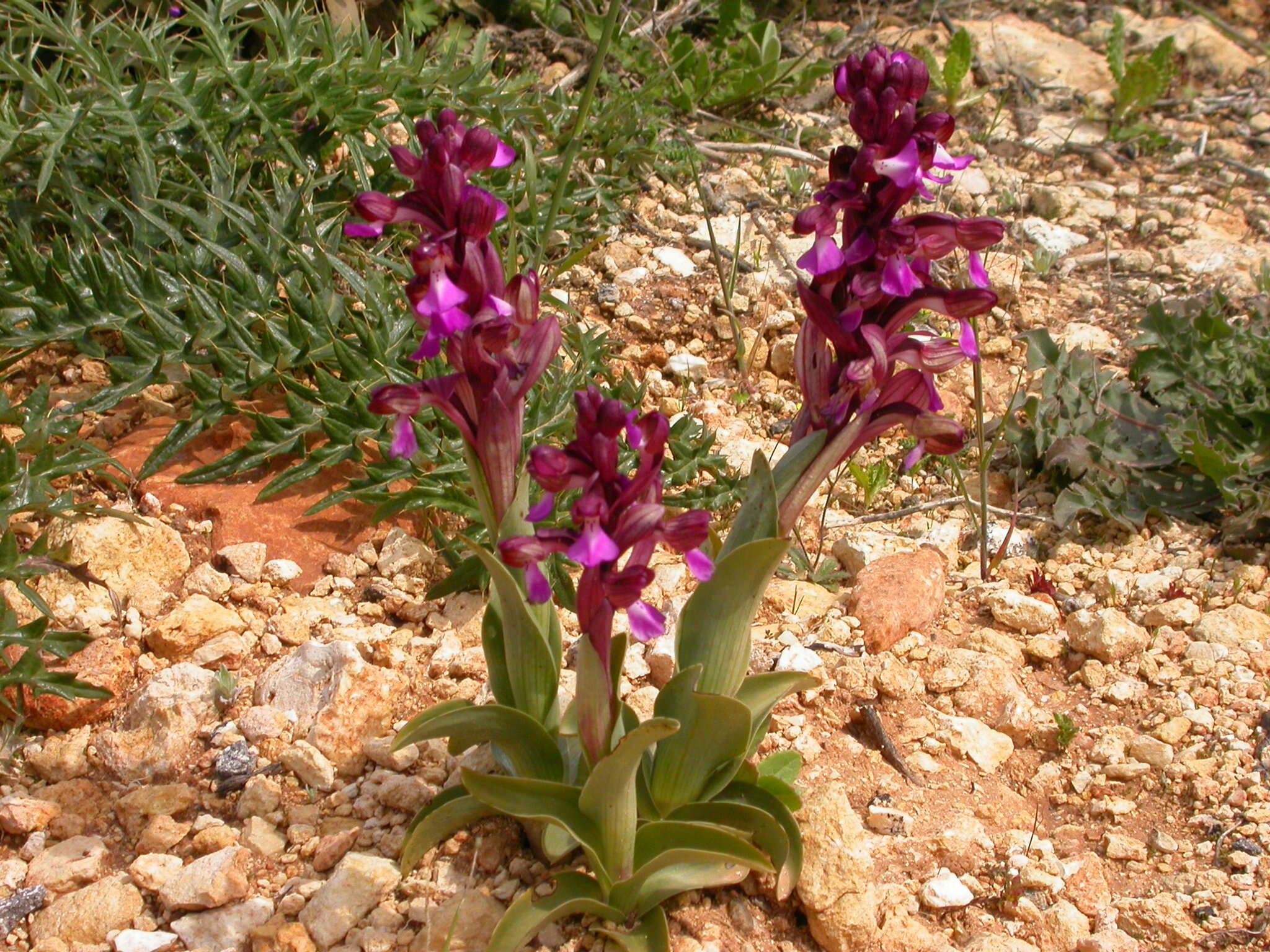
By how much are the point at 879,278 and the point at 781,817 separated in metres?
1.02

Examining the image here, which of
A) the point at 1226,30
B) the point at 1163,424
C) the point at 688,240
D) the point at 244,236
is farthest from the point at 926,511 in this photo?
the point at 244,236

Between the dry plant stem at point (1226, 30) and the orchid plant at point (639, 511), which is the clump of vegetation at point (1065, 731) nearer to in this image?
the orchid plant at point (639, 511)

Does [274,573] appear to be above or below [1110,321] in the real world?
below

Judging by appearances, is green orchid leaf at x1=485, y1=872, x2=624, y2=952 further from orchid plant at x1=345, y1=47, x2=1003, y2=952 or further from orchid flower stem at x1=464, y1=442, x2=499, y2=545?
orchid flower stem at x1=464, y1=442, x2=499, y2=545

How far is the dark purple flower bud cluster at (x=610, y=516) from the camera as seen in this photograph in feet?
5.52

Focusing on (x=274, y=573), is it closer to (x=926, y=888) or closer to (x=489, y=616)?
(x=489, y=616)

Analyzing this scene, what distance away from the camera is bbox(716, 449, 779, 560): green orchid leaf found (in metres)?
2.01

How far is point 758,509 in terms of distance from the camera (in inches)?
80.0

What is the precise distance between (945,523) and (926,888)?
157cm

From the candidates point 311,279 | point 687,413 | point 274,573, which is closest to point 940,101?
point 687,413

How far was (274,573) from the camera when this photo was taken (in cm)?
321

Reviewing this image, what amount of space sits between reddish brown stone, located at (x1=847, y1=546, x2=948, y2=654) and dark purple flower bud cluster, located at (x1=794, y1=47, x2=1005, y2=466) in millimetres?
1195

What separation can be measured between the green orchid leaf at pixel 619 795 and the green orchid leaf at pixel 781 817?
0.22 m

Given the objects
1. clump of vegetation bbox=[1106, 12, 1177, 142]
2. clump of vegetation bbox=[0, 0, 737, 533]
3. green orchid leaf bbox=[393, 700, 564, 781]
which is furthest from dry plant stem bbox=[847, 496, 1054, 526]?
clump of vegetation bbox=[1106, 12, 1177, 142]
